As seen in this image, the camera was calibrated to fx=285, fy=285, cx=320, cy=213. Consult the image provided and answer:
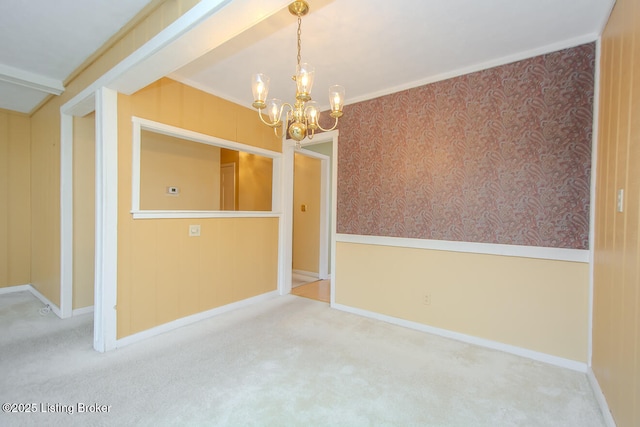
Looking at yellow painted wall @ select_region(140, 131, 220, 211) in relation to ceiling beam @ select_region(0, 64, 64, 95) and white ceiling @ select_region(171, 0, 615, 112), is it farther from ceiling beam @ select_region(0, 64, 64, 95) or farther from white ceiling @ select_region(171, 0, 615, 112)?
white ceiling @ select_region(171, 0, 615, 112)

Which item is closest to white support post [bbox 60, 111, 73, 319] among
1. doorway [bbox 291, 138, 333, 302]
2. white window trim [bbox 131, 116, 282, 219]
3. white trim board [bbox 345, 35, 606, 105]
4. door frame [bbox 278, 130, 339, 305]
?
white window trim [bbox 131, 116, 282, 219]

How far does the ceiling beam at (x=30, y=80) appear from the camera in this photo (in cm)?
271

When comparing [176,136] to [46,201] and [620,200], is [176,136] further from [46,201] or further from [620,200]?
[620,200]

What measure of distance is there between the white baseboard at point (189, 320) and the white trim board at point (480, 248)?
1.40 m

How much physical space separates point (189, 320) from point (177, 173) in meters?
1.91

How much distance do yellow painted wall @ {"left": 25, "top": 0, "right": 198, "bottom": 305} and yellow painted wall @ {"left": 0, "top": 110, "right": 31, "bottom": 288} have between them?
13cm

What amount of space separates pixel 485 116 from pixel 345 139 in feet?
4.84

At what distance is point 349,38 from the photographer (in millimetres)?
2186

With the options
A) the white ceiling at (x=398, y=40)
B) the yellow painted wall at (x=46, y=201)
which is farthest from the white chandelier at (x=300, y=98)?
the yellow painted wall at (x=46, y=201)

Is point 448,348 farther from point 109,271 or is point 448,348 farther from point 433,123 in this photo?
point 109,271

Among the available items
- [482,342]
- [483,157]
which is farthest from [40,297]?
[483,157]

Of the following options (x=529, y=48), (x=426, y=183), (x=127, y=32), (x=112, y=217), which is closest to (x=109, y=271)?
(x=112, y=217)

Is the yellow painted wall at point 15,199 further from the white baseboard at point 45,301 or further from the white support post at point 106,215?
the white support post at point 106,215

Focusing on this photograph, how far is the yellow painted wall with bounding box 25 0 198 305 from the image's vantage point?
6.52 ft
